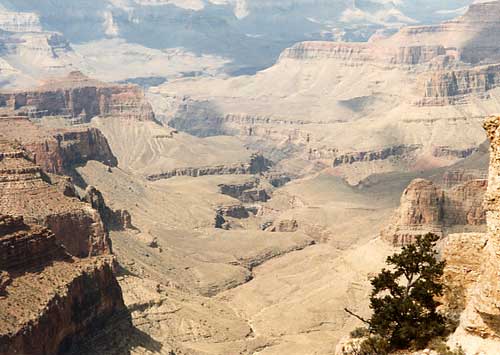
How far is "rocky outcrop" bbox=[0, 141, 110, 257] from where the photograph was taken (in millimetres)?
79375

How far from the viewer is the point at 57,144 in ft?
416

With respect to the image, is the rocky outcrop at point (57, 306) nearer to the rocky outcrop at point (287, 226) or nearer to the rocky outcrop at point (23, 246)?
the rocky outcrop at point (23, 246)

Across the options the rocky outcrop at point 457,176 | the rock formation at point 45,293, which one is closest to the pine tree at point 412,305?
the rock formation at point 45,293

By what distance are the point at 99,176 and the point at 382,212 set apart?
146 ft

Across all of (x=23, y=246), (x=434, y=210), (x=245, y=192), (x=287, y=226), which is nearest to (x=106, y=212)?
(x=434, y=210)

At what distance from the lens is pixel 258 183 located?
192750 mm

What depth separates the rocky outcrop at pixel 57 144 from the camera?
12269 centimetres

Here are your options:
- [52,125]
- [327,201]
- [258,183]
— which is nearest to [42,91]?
[52,125]

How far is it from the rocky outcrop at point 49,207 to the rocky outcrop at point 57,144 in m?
26.6

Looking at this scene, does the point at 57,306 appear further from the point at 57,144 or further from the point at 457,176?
the point at 457,176

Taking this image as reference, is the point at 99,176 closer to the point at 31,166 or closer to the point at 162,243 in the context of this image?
the point at 162,243

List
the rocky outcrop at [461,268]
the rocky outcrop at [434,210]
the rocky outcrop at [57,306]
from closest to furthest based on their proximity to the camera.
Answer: the rocky outcrop at [461,268] < the rocky outcrop at [57,306] < the rocky outcrop at [434,210]

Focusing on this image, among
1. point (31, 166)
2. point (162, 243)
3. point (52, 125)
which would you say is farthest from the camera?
point (52, 125)

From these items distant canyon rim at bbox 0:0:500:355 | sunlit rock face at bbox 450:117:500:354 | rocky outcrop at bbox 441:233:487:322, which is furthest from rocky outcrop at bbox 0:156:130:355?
sunlit rock face at bbox 450:117:500:354
